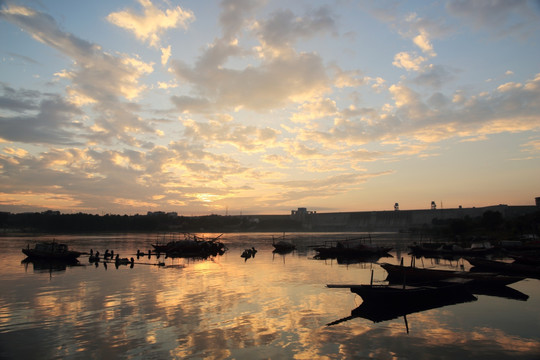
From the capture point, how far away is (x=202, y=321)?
18.4 metres

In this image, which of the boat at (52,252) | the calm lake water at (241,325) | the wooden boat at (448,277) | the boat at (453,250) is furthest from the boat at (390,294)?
the boat at (52,252)

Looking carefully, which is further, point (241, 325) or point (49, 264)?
point (49, 264)

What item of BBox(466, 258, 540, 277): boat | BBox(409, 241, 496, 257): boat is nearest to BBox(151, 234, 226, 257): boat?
BBox(409, 241, 496, 257): boat

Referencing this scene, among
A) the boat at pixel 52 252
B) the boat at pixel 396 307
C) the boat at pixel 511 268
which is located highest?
the boat at pixel 52 252

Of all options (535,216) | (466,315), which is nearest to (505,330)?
(466,315)

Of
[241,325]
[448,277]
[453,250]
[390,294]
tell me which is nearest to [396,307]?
[390,294]

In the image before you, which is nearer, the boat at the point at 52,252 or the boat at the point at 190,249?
the boat at the point at 52,252

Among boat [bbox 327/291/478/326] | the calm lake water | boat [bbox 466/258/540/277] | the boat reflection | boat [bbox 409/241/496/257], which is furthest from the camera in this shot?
boat [bbox 409/241/496/257]

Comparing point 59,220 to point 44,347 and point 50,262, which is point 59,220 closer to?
point 50,262

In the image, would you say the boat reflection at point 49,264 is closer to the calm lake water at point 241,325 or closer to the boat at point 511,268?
the calm lake water at point 241,325

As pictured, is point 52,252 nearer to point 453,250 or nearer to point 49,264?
Result: point 49,264

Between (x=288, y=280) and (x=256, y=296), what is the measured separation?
26.8ft

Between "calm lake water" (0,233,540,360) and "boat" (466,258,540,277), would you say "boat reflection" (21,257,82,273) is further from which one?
"boat" (466,258,540,277)

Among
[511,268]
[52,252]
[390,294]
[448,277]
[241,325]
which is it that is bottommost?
[241,325]
